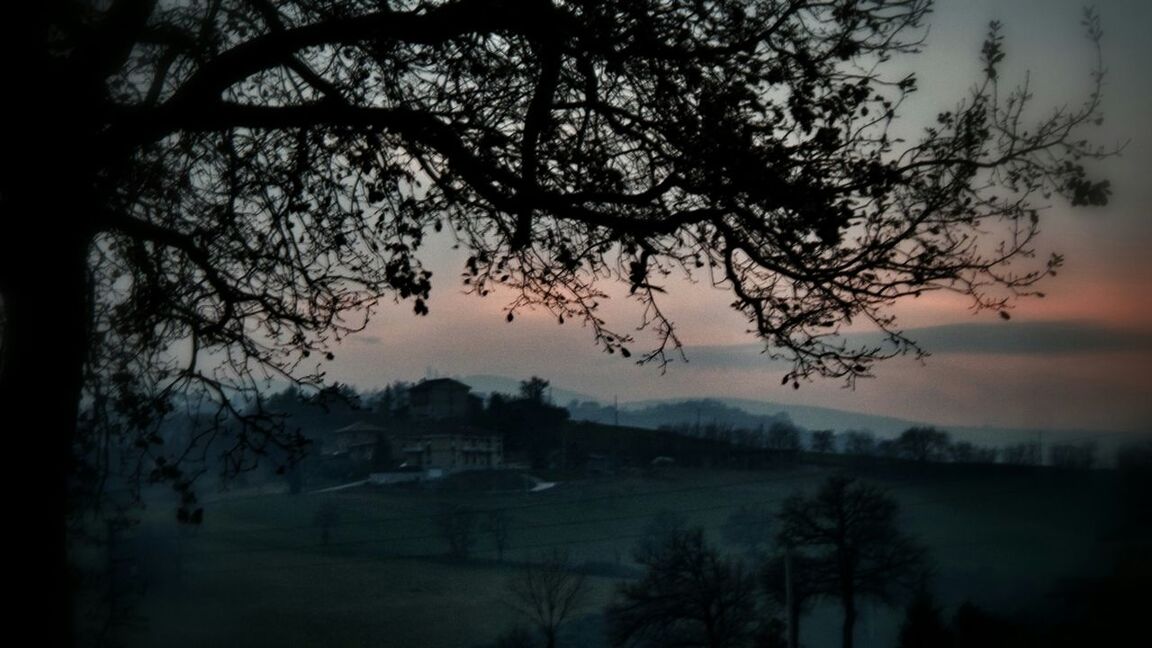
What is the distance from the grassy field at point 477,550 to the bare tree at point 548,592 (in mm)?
100

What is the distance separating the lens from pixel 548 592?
317 inches

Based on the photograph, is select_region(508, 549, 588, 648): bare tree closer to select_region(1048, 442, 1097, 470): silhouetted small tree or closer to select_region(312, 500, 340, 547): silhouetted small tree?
select_region(312, 500, 340, 547): silhouetted small tree

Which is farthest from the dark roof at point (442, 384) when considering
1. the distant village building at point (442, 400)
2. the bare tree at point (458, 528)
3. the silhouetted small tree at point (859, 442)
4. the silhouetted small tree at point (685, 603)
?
the silhouetted small tree at point (859, 442)

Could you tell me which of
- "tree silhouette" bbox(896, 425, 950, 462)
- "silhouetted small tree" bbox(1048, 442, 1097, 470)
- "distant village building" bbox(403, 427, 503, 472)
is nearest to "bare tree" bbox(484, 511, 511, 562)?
"distant village building" bbox(403, 427, 503, 472)

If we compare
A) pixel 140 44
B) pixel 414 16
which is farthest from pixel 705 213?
pixel 140 44

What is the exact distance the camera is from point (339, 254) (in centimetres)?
564

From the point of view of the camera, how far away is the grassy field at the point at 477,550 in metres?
7.65

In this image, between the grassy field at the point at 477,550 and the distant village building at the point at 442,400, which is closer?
the grassy field at the point at 477,550

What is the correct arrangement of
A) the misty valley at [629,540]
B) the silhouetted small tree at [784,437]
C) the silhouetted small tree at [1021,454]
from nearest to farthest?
the misty valley at [629,540], the silhouetted small tree at [1021,454], the silhouetted small tree at [784,437]

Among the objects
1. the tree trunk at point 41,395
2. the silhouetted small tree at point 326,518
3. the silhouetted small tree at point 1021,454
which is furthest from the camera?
the silhouetted small tree at point 326,518

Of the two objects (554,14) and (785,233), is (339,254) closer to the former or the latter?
(554,14)

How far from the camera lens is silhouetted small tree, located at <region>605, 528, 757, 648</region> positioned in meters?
7.69

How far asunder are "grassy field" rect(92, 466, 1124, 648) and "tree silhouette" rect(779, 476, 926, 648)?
0.15m

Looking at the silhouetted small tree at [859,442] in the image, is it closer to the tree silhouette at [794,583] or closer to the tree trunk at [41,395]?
the tree silhouette at [794,583]
